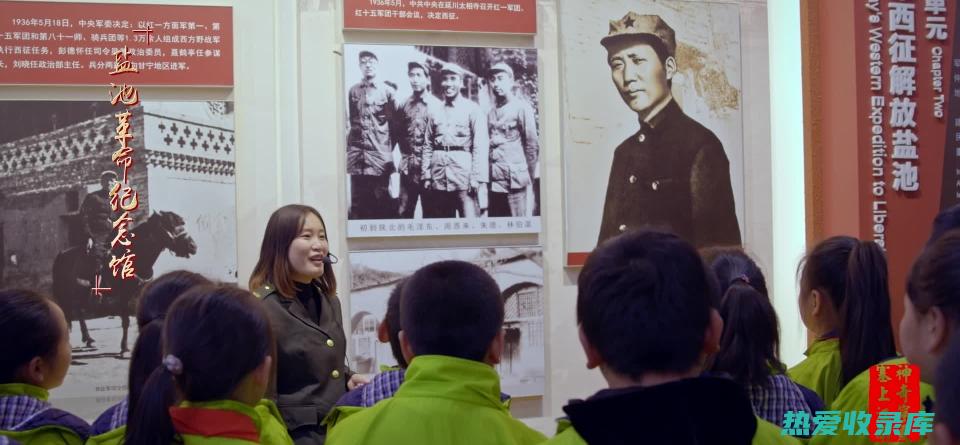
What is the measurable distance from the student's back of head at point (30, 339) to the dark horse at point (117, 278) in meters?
2.01

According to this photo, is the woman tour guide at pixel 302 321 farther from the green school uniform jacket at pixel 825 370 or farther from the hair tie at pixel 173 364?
the green school uniform jacket at pixel 825 370

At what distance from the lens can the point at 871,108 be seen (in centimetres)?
492

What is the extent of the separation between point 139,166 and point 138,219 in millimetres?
268

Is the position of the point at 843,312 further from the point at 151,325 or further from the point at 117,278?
the point at 117,278

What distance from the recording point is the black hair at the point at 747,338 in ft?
8.36

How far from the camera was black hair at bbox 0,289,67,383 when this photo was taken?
2.51 m

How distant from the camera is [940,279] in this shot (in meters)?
1.83

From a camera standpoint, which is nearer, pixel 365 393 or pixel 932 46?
pixel 365 393

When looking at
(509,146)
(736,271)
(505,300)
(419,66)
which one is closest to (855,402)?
(736,271)

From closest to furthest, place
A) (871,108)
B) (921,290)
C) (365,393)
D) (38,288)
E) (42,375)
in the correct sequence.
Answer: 1. (921,290)
2. (42,375)
3. (365,393)
4. (38,288)
5. (871,108)

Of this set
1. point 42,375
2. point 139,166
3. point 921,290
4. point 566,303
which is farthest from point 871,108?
point 42,375

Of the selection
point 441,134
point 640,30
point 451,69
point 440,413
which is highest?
point 640,30

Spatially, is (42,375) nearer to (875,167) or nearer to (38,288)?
(38,288)

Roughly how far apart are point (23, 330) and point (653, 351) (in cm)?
186
